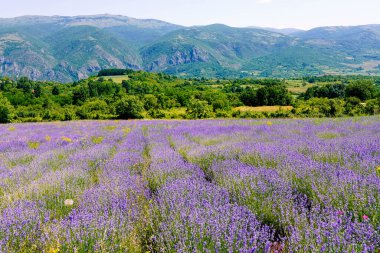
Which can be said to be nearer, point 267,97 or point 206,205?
point 206,205

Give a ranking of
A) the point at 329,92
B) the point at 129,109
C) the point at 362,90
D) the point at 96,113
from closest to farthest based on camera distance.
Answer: the point at 129,109 → the point at 96,113 → the point at 362,90 → the point at 329,92

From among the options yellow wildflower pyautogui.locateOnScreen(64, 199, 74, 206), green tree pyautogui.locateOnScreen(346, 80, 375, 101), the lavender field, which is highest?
the lavender field

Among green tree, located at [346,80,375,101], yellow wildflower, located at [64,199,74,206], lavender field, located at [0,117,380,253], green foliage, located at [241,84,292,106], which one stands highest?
lavender field, located at [0,117,380,253]

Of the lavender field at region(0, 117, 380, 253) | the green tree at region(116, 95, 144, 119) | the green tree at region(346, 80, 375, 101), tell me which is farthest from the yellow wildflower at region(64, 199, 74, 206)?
the green tree at region(346, 80, 375, 101)

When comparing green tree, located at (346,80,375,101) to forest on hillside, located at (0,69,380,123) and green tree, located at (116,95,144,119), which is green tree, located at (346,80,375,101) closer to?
forest on hillside, located at (0,69,380,123)

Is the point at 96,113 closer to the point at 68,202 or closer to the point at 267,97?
the point at 68,202

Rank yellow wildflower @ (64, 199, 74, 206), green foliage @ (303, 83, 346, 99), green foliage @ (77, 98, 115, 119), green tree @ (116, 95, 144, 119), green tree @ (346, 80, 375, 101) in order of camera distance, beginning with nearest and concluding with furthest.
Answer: yellow wildflower @ (64, 199, 74, 206) → green tree @ (116, 95, 144, 119) → green foliage @ (77, 98, 115, 119) → green tree @ (346, 80, 375, 101) → green foliage @ (303, 83, 346, 99)

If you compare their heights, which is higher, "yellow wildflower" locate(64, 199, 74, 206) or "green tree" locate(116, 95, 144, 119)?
"yellow wildflower" locate(64, 199, 74, 206)

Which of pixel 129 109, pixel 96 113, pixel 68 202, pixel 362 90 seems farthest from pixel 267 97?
pixel 68 202

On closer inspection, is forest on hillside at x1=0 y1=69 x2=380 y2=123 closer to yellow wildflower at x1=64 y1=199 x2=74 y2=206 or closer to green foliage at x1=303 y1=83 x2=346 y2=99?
green foliage at x1=303 y1=83 x2=346 y2=99

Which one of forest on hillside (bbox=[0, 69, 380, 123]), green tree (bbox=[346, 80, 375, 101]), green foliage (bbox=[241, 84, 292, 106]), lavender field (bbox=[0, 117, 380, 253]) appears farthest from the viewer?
green foliage (bbox=[241, 84, 292, 106])

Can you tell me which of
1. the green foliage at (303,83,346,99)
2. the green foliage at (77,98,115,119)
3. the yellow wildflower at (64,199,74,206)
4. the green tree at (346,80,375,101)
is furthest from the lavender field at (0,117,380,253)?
the green foliage at (303,83,346,99)

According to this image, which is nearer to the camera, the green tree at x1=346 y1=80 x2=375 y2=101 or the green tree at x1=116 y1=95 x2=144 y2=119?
the green tree at x1=116 y1=95 x2=144 y2=119

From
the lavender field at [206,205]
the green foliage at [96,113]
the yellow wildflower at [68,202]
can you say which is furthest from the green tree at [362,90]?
the yellow wildflower at [68,202]
